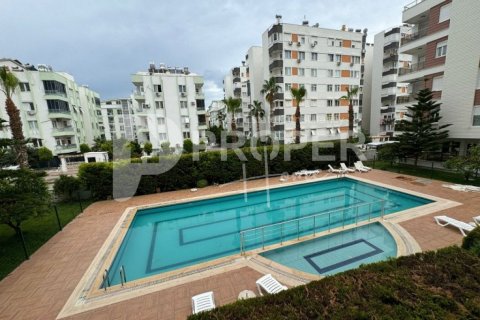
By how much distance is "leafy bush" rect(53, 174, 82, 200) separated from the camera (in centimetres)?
1362

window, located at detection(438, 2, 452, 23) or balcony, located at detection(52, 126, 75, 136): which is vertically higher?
window, located at detection(438, 2, 452, 23)

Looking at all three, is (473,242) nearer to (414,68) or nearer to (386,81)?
(414,68)

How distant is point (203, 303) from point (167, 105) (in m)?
30.2

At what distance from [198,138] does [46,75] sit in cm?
2258

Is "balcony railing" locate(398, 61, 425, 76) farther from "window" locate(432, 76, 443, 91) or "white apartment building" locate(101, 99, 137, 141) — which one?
"white apartment building" locate(101, 99, 137, 141)

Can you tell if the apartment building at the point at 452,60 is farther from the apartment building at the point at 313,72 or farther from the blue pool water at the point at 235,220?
the apartment building at the point at 313,72

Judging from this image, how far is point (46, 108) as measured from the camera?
29.2m

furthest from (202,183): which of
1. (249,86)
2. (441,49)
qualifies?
(249,86)

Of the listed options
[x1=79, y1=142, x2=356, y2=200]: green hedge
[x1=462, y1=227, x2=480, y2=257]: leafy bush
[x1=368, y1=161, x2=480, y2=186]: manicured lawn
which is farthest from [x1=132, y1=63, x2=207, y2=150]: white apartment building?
[x1=462, y1=227, x2=480, y2=257]: leafy bush

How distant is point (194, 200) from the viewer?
13.6 m

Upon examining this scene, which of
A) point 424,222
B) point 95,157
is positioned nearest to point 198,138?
Answer: point 95,157

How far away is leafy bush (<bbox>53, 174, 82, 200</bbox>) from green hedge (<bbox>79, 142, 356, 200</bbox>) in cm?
50

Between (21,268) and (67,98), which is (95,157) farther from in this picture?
(21,268)

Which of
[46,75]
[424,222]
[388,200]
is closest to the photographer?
[424,222]
